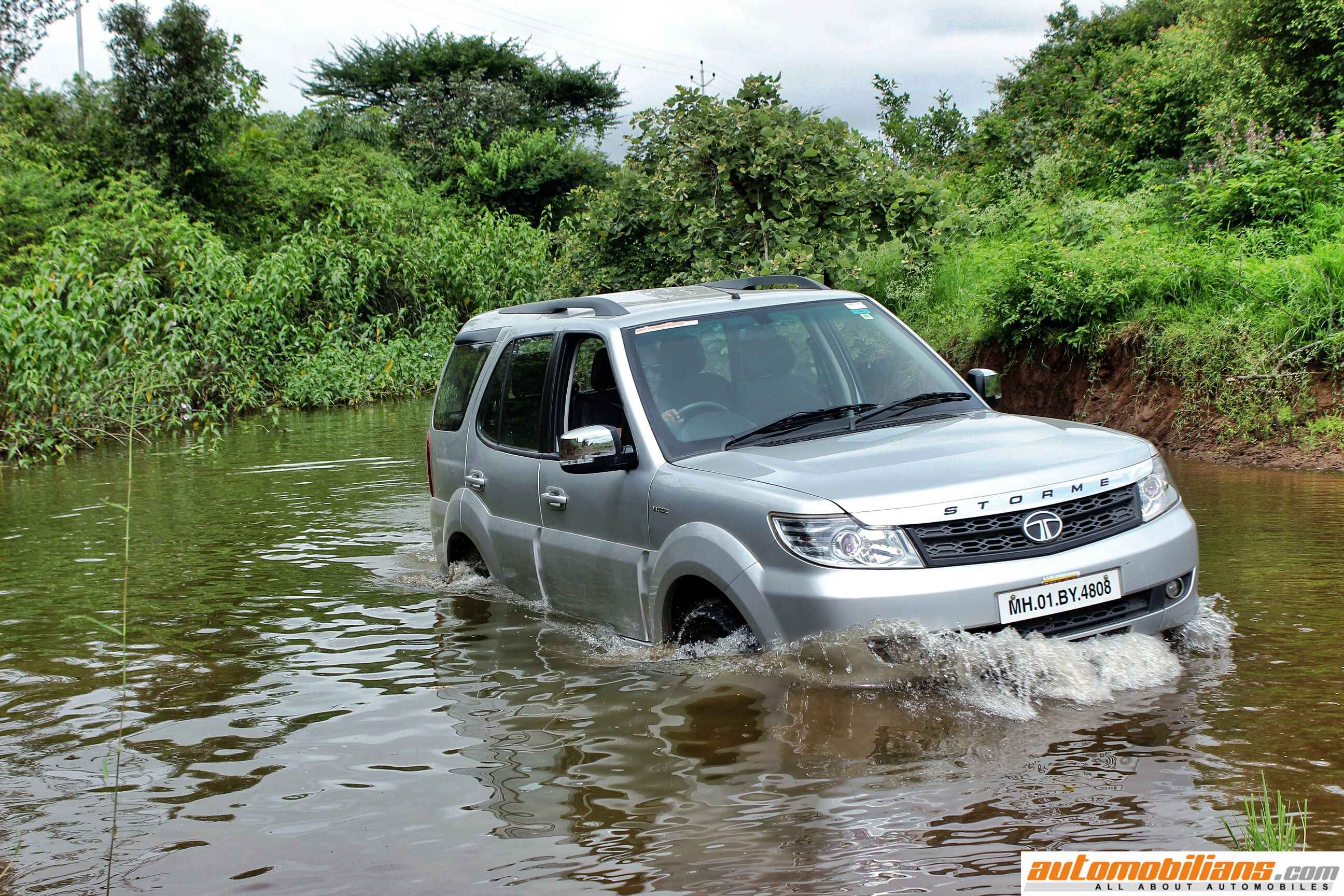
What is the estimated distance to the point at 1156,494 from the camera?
5.23m

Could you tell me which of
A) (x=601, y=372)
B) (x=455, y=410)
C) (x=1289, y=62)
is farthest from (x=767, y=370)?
(x=1289, y=62)

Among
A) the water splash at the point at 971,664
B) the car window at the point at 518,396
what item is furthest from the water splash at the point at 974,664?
the car window at the point at 518,396

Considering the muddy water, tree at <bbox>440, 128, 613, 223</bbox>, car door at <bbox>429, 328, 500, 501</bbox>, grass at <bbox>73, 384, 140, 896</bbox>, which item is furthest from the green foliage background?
tree at <bbox>440, 128, 613, 223</bbox>

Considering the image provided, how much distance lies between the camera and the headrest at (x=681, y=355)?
604 cm

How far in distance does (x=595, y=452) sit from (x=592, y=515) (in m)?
0.50

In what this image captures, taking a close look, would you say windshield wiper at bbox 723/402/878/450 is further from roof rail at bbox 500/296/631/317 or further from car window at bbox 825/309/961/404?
roof rail at bbox 500/296/631/317

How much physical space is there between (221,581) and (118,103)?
88.2 feet

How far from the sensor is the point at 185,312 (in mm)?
19531

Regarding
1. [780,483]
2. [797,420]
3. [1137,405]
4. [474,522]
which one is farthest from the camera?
[1137,405]

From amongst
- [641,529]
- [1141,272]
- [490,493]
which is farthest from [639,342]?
[1141,272]

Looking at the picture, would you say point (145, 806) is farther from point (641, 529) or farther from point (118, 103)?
point (118, 103)

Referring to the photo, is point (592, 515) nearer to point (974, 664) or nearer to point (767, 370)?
point (767, 370)

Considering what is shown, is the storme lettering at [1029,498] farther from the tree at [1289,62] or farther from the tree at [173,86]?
the tree at [173,86]

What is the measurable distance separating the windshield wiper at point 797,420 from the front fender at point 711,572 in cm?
57
